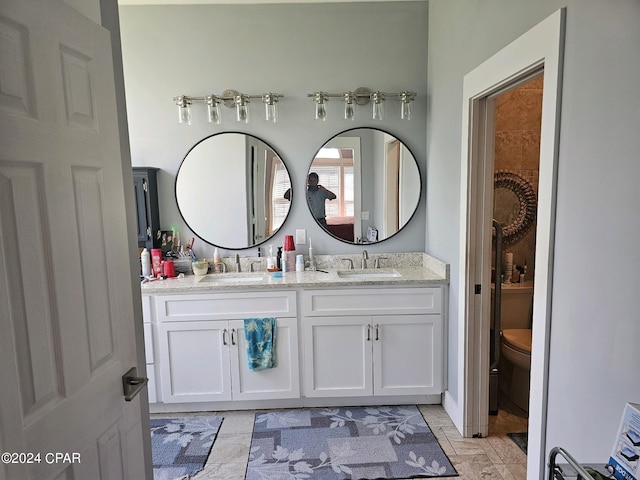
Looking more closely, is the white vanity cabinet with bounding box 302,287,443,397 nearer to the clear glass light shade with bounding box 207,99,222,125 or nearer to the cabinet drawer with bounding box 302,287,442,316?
the cabinet drawer with bounding box 302,287,442,316

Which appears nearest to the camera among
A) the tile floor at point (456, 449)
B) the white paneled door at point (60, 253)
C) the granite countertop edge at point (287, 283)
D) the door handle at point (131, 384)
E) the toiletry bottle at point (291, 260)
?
the white paneled door at point (60, 253)

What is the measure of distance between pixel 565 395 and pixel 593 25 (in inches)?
47.2

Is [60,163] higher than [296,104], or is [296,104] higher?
[296,104]

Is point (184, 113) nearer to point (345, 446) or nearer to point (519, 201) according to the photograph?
point (345, 446)

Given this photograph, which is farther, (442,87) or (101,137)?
(442,87)

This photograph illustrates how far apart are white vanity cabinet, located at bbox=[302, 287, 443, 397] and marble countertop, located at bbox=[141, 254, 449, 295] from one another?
0.06 metres

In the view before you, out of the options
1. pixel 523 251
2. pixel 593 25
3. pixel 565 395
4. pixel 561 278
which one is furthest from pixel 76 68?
pixel 523 251

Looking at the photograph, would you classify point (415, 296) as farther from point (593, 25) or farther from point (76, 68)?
point (76, 68)

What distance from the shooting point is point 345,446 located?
2.31m

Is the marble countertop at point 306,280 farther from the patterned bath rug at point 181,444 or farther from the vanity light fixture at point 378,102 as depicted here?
the vanity light fixture at point 378,102

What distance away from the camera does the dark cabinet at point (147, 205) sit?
2848mm

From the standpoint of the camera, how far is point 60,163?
1014 mm

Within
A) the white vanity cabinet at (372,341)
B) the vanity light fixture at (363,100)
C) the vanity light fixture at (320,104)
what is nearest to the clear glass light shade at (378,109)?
the vanity light fixture at (363,100)

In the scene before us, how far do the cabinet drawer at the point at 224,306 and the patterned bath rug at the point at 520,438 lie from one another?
1.51 m
